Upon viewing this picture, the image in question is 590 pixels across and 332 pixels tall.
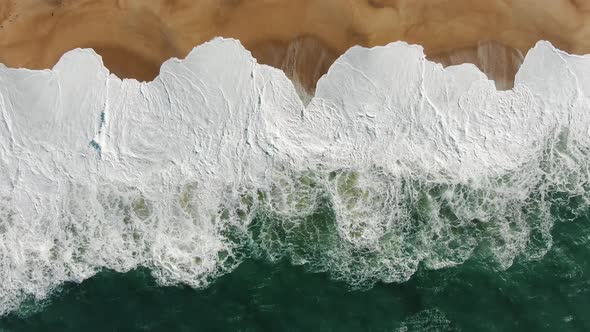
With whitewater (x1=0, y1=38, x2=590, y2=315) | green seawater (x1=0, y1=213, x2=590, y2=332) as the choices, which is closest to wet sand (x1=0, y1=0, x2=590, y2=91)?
whitewater (x1=0, y1=38, x2=590, y2=315)

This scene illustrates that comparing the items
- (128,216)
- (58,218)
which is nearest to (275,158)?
(128,216)

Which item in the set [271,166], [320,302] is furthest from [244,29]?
[320,302]

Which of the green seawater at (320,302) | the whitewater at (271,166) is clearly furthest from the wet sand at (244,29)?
the green seawater at (320,302)

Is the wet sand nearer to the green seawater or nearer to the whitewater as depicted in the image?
the whitewater

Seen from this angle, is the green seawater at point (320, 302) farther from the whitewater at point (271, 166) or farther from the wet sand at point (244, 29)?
the wet sand at point (244, 29)

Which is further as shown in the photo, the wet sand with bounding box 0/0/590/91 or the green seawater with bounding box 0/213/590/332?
the wet sand with bounding box 0/0/590/91
